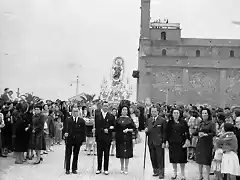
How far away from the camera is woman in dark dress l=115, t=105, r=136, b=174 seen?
10086 mm

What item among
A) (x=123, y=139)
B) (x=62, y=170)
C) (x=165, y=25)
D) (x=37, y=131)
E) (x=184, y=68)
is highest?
(x=165, y=25)

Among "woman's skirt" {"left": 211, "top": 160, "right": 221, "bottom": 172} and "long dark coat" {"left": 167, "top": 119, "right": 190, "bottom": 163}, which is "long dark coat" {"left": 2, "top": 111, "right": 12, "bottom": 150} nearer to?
"long dark coat" {"left": 167, "top": 119, "right": 190, "bottom": 163}

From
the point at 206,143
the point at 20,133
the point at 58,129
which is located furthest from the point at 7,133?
the point at 206,143

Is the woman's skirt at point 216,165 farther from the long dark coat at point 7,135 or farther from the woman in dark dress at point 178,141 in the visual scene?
the long dark coat at point 7,135

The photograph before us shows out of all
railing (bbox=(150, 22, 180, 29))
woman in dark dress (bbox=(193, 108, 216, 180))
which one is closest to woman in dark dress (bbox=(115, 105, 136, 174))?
woman in dark dress (bbox=(193, 108, 216, 180))

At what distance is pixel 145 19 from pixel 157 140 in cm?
4937

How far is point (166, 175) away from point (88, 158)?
3.53 m

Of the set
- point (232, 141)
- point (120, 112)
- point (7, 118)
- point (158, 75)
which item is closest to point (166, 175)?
point (120, 112)

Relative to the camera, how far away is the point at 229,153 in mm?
7945

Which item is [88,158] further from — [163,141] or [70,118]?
[163,141]

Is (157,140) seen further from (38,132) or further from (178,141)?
(38,132)

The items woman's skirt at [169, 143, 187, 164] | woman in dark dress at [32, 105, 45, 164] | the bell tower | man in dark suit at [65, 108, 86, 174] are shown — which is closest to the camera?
woman's skirt at [169, 143, 187, 164]

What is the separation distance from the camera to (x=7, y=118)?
12562 mm

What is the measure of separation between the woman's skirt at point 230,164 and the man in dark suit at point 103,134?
3386 millimetres
